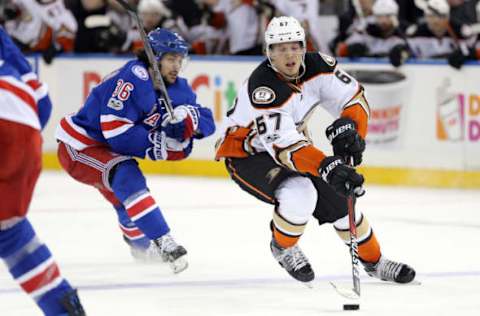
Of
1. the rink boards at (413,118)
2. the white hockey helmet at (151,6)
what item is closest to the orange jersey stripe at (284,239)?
the rink boards at (413,118)

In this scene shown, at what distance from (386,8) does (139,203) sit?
417cm

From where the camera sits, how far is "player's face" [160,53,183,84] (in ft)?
17.5

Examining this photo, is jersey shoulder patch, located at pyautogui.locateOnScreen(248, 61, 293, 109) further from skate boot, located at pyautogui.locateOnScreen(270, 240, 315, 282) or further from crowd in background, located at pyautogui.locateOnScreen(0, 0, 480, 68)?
crowd in background, located at pyautogui.locateOnScreen(0, 0, 480, 68)

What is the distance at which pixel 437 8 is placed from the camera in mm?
8797

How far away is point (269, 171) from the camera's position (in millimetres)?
4957

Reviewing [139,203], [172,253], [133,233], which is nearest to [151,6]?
[133,233]

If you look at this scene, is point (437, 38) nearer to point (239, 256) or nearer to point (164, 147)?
point (239, 256)

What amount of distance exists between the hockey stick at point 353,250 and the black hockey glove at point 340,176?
10mm

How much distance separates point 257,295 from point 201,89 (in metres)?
4.54

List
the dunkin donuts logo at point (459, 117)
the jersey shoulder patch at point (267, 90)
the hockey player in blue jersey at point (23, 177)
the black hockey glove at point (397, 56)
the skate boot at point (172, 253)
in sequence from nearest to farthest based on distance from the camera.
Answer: the hockey player in blue jersey at point (23, 177), the jersey shoulder patch at point (267, 90), the skate boot at point (172, 253), the dunkin donuts logo at point (459, 117), the black hockey glove at point (397, 56)

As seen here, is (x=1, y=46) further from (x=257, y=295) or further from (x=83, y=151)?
(x=83, y=151)

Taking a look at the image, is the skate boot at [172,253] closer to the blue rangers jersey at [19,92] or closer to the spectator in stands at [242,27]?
the blue rangers jersey at [19,92]

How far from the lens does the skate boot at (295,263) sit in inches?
190

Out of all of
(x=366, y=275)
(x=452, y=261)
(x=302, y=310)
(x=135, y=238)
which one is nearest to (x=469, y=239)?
(x=452, y=261)
